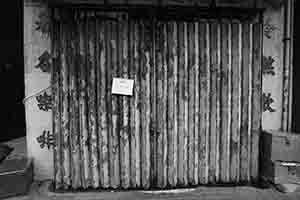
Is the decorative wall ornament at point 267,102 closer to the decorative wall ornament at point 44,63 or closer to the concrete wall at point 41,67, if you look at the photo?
the concrete wall at point 41,67

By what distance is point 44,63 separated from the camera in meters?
3.34

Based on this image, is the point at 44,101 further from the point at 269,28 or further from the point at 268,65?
the point at 269,28

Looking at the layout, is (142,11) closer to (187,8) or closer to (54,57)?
(187,8)

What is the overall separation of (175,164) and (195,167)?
299 millimetres

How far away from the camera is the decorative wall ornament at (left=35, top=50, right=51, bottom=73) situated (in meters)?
3.34

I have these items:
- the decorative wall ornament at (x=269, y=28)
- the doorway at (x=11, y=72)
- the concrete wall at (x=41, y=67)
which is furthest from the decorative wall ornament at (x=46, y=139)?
the decorative wall ornament at (x=269, y=28)

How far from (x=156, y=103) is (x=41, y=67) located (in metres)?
1.73

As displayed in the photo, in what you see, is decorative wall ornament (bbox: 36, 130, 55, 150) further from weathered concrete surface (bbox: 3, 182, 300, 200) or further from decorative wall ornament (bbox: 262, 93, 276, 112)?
decorative wall ornament (bbox: 262, 93, 276, 112)

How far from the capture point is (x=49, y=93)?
3.37 m

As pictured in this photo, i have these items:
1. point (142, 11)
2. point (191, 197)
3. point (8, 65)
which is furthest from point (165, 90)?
point (8, 65)

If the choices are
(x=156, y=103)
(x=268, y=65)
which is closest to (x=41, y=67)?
(x=156, y=103)

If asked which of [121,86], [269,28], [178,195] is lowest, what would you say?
[178,195]

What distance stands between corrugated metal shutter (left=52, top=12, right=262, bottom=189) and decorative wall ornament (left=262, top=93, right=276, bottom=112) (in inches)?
10.7

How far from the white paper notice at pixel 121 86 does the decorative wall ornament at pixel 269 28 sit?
224 cm
